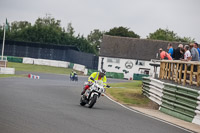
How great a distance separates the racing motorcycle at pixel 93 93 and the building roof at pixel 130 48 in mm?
65948

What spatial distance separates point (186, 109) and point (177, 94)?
1.24 m

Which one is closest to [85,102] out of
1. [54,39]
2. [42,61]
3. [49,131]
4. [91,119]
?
[91,119]

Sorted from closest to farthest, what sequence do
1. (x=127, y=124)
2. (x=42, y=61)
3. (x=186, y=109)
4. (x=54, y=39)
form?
(x=127, y=124) → (x=186, y=109) → (x=42, y=61) → (x=54, y=39)

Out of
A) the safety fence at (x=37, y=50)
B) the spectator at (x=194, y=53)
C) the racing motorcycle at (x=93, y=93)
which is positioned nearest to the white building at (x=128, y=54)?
the safety fence at (x=37, y=50)

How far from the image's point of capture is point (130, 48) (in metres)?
84.8

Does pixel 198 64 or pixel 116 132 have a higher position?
pixel 198 64

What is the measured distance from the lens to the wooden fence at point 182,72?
54.6 feet

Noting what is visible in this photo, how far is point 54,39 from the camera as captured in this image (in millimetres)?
111562

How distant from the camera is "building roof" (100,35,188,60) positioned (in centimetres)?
8331

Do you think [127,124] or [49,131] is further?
[127,124]

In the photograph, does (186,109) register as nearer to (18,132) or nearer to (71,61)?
(18,132)

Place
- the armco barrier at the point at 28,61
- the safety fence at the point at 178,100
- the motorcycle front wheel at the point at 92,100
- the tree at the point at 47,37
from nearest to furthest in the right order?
1. the safety fence at the point at 178,100
2. the motorcycle front wheel at the point at 92,100
3. the armco barrier at the point at 28,61
4. the tree at the point at 47,37

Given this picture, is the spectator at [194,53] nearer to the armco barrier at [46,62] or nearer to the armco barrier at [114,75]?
the armco barrier at [114,75]

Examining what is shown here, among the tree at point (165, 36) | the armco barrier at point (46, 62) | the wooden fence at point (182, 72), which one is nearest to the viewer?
the wooden fence at point (182, 72)
